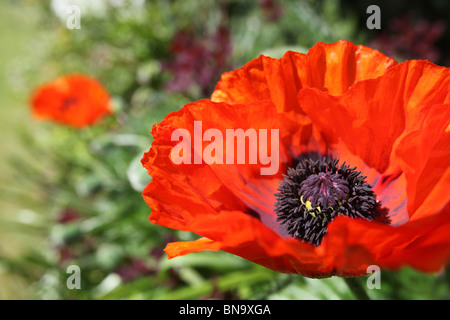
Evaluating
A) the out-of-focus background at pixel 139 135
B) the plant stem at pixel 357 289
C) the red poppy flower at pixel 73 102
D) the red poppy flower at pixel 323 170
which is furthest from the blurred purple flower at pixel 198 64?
the plant stem at pixel 357 289

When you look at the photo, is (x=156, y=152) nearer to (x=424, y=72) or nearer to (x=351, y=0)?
(x=424, y=72)

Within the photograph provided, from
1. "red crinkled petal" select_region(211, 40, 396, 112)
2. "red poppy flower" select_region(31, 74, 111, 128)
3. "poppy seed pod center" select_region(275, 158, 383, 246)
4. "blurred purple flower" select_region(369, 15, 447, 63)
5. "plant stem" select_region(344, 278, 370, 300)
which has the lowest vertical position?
"plant stem" select_region(344, 278, 370, 300)

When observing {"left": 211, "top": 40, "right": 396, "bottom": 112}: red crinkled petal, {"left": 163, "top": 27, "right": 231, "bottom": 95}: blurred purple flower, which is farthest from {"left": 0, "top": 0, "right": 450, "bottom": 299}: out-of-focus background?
{"left": 211, "top": 40, "right": 396, "bottom": 112}: red crinkled petal

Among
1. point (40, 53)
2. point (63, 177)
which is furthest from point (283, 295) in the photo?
point (40, 53)

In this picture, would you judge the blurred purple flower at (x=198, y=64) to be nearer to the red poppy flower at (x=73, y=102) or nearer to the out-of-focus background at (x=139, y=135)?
the out-of-focus background at (x=139, y=135)

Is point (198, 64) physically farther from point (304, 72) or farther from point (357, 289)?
point (357, 289)

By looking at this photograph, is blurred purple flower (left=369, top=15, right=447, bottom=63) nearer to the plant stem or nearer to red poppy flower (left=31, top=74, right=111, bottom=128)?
red poppy flower (left=31, top=74, right=111, bottom=128)
